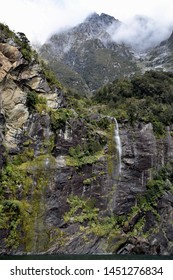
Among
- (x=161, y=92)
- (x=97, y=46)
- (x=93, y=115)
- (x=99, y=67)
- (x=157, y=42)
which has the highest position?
(x=157, y=42)

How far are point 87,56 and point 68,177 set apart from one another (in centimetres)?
7217

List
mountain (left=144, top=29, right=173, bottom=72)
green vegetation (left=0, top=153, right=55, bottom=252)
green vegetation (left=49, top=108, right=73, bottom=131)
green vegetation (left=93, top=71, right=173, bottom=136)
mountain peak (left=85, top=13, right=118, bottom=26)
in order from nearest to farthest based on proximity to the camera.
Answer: green vegetation (left=0, top=153, right=55, bottom=252)
green vegetation (left=49, top=108, right=73, bottom=131)
green vegetation (left=93, top=71, right=173, bottom=136)
mountain (left=144, top=29, right=173, bottom=72)
mountain peak (left=85, top=13, right=118, bottom=26)

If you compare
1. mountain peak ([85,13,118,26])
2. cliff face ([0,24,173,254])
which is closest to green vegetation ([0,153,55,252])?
cliff face ([0,24,173,254])

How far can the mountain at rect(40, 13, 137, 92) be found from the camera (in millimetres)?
99438

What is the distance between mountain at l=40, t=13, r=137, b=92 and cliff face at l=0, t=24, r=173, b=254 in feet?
147

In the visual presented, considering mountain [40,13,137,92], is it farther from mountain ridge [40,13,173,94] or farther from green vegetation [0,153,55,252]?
green vegetation [0,153,55,252]

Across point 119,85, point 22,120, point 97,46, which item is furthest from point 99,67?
point 22,120

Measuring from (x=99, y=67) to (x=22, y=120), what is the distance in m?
66.3

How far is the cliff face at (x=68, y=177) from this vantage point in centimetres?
3950

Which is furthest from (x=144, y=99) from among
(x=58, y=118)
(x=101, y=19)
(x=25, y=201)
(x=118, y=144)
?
(x=101, y=19)

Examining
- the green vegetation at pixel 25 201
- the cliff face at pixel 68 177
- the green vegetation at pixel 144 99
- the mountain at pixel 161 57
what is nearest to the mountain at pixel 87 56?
the mountain at pixel 161 57

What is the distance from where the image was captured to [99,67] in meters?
106

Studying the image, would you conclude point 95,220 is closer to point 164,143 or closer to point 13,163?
point 13,163

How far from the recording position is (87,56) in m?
110
